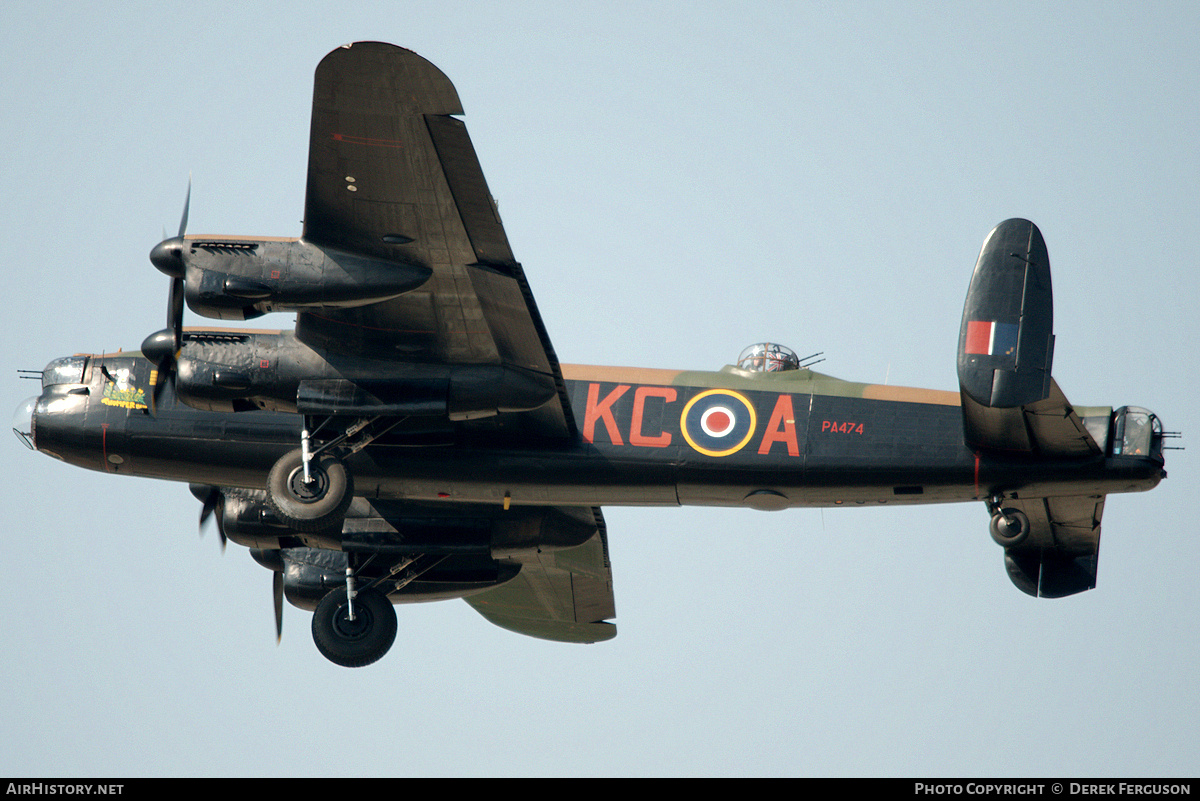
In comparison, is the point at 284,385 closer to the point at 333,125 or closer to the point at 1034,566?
the point at 333,125

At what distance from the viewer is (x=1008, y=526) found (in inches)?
690

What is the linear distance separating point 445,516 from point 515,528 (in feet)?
3.44

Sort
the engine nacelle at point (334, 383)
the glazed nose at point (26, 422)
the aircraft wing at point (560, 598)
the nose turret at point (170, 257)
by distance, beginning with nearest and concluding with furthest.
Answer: the nose turret at point (170, 257), the engine nacelle at point (334, 383), the glazed nose at point (26, 422), the aircraft wing at point (560, 598)

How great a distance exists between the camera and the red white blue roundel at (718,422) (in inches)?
715

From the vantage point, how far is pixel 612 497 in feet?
61.4

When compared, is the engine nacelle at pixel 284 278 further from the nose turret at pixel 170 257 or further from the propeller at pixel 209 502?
the propeller at pixel 209 502

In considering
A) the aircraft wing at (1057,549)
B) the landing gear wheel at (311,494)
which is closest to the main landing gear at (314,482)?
the landing gear wheel at (311,494)

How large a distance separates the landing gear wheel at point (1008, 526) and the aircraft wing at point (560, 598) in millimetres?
6637

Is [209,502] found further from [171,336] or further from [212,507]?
[171,336]

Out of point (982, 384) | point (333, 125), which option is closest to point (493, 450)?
point (333, 125)

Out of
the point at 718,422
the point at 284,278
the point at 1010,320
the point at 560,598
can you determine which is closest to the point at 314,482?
the point at 284,278

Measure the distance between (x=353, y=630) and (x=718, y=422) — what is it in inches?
244

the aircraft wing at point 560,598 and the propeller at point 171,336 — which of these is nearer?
the propeller at point 171,336
